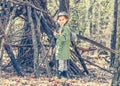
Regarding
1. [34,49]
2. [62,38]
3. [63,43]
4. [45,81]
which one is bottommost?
[45,81]

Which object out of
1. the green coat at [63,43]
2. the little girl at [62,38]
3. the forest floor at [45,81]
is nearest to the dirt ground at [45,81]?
the forest floor at [45,81]

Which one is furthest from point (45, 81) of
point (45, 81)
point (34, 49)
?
point (34, 49)

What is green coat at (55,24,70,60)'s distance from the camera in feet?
24.5

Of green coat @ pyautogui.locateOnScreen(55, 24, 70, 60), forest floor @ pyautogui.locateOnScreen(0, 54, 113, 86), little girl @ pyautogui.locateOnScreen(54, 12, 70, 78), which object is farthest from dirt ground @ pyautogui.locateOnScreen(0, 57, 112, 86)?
green coat @ pyautogui.locateOnScreen(55, 24, 70, 60)

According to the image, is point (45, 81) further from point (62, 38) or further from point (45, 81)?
point (62, 38)

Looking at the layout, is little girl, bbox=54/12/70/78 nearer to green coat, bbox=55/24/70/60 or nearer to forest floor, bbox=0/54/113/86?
green coat, bbox=55/24/70/60

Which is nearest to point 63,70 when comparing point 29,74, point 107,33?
point 29,74

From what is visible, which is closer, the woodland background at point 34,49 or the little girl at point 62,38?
the little girl at point 62,38

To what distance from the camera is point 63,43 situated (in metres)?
7.63

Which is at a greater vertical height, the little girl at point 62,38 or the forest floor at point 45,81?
the little girl at point 62,38

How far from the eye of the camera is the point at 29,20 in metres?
8.96

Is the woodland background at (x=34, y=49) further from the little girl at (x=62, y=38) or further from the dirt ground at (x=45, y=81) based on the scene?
the little girl at (x=62, y=38)

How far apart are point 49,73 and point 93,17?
19.3 meters

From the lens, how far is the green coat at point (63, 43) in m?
7.47
